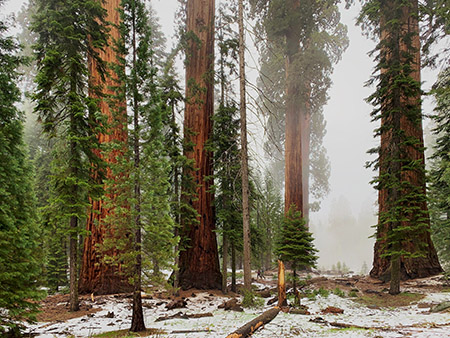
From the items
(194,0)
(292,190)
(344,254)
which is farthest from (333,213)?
(194,0)

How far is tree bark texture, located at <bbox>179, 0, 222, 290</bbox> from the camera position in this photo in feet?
34.4

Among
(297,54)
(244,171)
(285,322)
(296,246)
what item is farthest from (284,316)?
(297,54)

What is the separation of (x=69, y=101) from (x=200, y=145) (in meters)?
4.95

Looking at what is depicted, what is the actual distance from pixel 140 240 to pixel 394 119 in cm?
925

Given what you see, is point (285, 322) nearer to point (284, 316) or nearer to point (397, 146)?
point (284, 316)

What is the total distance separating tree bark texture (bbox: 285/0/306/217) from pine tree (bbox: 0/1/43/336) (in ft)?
44.1

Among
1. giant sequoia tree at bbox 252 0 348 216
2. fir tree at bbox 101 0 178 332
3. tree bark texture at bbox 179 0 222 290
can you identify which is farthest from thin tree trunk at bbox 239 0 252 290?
giant sequoia tree at bbox 252 0 348 216

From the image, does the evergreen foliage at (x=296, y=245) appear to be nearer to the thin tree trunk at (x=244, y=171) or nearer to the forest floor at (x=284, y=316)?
the thin tree trunk at (x=244, y=171)

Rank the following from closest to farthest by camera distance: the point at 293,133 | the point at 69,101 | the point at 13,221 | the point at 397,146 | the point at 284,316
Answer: the point at 13,221 < the point at 284,316 < the point at 69,101 < the point at 397,146 < the point at 293,133

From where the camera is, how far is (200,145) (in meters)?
11.3

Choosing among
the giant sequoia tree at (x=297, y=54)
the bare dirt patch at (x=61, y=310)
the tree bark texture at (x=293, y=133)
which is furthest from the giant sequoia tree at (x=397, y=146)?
the bare dirt patch at (x=61, y=310)

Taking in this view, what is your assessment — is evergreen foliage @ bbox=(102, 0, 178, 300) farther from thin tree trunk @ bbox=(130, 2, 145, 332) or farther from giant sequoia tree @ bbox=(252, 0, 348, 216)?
giant sequoia tree @ bbox=(252, 0, 348, 216)

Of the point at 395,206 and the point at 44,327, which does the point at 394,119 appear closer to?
the point at 395,206

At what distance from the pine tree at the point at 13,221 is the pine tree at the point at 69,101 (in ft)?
4.96
